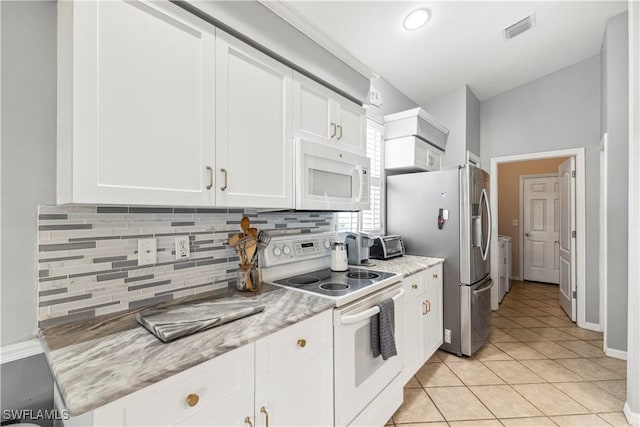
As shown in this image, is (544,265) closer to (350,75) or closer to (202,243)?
(350,75)

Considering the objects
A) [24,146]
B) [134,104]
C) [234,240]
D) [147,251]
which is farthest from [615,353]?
[24,146]

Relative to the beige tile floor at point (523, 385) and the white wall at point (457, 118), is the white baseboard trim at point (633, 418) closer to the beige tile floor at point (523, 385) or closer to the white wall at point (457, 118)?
the beige tile floor at point (523, 385)

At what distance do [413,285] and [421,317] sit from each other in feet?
1.04

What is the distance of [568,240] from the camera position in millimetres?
3719

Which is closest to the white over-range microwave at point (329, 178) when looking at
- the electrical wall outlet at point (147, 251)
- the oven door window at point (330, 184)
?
the oven door window at point (330, 184)

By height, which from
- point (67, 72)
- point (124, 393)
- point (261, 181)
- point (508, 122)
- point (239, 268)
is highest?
point (508, 122)

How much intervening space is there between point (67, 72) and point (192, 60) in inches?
16.0

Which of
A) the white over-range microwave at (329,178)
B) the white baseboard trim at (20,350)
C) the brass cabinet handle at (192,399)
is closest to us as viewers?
the brass cabinet handle at (192,399)

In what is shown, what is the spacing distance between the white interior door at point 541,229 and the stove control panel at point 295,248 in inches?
196

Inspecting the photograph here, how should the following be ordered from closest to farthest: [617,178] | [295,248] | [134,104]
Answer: [134,104] → [295,248] → [617,178]

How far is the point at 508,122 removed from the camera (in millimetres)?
4035

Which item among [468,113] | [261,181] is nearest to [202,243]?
[261,181]

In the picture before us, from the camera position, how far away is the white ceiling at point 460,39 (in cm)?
219

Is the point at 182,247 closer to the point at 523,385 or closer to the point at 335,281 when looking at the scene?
the point at 335,281
